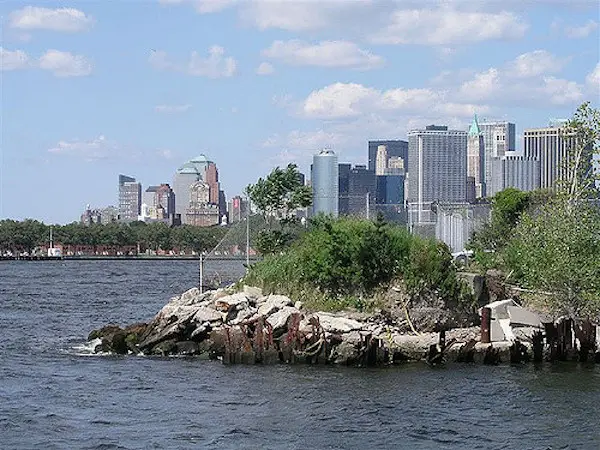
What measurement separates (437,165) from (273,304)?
386 feet

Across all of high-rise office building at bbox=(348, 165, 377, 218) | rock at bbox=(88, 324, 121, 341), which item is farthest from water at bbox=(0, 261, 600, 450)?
high-rise office building at bbox=(348, 165, 377, 218)

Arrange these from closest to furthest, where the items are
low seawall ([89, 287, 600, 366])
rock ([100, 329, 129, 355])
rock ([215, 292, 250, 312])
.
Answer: low seawall ([89, 287, 600, 366]), rock ([215, 292, 250, 312]), rock ([100, 329, 129, 355])

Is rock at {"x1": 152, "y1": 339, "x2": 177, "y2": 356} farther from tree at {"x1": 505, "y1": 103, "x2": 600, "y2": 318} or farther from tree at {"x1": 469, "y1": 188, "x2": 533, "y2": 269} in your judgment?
tree at {"x1": 469, "y1": 188, "x2": 533, "y2": 269}

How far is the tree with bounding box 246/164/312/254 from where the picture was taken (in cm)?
5809

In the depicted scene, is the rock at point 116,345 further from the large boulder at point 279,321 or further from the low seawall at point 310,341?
the large boulder at point 279,321

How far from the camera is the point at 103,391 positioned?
3303cm

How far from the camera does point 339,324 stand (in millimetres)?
38562

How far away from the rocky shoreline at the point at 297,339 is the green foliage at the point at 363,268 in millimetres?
1636

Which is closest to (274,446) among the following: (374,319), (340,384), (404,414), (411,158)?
(404,414)

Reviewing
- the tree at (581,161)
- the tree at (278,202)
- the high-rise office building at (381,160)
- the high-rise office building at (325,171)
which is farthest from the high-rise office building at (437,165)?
the tree at (581,161)

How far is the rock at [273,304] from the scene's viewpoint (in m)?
40.3

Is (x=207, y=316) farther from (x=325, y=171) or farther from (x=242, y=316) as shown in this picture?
(x=325, y=171)

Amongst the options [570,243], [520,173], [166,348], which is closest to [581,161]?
[570,243]

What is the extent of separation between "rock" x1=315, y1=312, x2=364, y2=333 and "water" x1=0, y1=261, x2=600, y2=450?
6.89 feet
